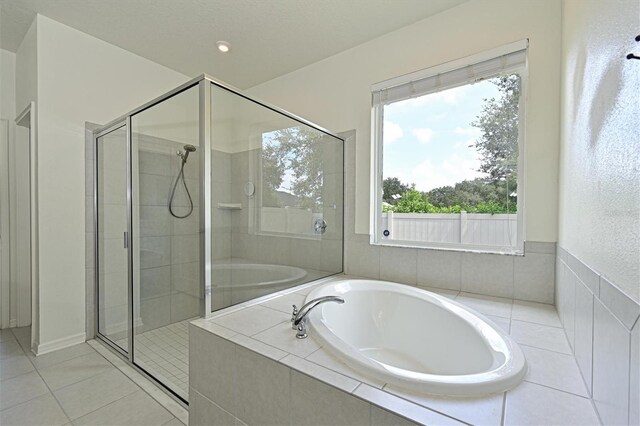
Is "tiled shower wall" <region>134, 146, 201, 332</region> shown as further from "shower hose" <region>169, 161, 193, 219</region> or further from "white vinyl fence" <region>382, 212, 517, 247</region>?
"white vinyl fence" <region>382, 212, 517, 247</region>

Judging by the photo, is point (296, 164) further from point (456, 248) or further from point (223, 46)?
point (456, 248)

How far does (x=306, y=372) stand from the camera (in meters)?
0.92

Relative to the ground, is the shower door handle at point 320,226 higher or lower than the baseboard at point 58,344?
higher

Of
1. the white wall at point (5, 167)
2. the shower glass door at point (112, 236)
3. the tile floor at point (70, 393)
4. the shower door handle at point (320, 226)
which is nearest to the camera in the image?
the tile floor at point (70, 393)

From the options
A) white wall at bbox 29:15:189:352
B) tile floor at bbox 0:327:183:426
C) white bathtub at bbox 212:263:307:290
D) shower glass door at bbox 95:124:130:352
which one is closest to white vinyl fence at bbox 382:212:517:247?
white bathtub at bbox 212:263:307:290

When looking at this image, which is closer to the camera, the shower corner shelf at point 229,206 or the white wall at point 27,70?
the shower corner shelf at point 229,206

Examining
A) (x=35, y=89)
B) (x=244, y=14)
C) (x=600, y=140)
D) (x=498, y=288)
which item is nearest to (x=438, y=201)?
(x=498, y=288)

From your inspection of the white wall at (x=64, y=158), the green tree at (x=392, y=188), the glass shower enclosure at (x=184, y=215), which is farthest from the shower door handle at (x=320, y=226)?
the white wall at (x=64, y=158)

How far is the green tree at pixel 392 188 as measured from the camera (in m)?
2.21

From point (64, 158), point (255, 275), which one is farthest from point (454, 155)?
point (64, 158)

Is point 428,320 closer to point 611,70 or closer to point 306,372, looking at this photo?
point 306,372

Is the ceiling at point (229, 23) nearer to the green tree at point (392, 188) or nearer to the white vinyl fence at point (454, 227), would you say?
the green tree at point (392, 188)

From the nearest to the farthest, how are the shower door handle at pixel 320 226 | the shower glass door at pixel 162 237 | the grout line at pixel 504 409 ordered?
the grout line at pixel 504 409
the shower glass door at pixel 162 237
the shower door handle at pixel 320 226

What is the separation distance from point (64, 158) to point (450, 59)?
2.99 m
